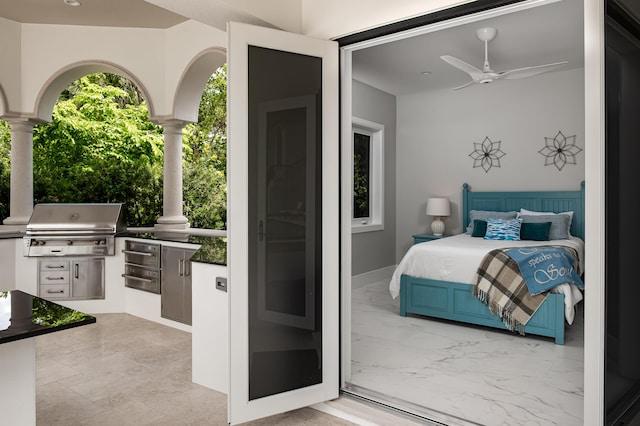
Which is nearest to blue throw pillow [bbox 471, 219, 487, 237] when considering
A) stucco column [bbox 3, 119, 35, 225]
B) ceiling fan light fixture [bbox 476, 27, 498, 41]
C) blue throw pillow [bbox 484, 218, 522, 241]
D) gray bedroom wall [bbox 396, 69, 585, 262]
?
blue throw pillow [bbox 484, 218, 522, 241]

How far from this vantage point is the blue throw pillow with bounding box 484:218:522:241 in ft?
18.5

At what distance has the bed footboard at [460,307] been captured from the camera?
3984mm

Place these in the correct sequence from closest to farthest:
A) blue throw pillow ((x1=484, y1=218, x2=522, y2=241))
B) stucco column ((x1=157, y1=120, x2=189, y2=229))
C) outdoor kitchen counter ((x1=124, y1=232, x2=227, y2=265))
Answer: outdoor kitchen counter ((x1=124, y1=232, x2=227, y2=265))
stucco column ((x1=157, y1=120, x2=189, y2=229))
blue throw pillow ((x1=484, y1=218, x2=522, y2=241))

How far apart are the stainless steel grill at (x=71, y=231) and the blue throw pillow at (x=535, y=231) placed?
4733 millimetres

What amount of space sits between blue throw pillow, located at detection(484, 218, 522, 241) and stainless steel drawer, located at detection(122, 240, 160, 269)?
12.7ft

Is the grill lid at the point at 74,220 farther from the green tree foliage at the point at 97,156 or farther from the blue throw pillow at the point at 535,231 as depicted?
the blue throw pillow at the point at 535,231

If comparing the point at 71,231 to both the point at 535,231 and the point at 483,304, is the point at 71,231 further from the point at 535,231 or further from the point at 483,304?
Answer: the point at 535,231

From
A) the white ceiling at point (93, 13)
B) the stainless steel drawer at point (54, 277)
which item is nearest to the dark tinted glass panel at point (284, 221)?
the white ceiling at point (93, 13)

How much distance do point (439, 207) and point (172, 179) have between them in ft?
12.2

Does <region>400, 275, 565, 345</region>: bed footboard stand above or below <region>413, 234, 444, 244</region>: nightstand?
below

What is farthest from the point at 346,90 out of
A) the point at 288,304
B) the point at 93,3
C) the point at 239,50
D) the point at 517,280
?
the point at 93,3

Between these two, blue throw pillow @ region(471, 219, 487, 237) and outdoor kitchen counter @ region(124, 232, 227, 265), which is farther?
blue throw pillow @ region(471, 219, 487, 237)

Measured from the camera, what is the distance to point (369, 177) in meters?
7.04

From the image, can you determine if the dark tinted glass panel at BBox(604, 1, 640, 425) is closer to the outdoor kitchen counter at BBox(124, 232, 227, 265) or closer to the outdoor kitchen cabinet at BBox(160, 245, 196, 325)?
the outdoor kitchen counter at BBox(124, 232, 227, 265)
